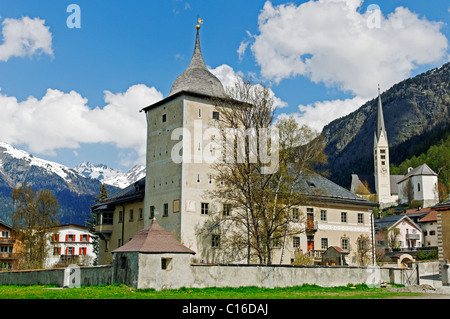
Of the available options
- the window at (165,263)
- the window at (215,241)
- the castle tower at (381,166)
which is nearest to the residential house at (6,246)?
the window at (215,241)

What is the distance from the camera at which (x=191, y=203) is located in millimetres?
47062

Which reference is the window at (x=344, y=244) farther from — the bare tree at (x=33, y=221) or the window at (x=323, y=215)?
the bare tree at (x=33, y=221)

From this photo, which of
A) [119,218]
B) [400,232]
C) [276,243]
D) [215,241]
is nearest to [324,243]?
[276,243]

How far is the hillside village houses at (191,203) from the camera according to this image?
47.2 metres

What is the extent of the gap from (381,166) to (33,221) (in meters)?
140

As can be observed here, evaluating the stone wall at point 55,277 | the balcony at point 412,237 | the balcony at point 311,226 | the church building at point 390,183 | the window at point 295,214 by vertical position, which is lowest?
the stone wall at point 55,277

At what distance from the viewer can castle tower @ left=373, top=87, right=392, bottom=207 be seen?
606 feet

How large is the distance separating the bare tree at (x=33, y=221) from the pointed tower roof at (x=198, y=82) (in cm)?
2904

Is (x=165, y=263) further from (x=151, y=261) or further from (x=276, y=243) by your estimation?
(x=276, y=243)

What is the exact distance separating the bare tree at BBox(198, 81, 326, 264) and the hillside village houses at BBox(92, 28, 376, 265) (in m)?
1.35

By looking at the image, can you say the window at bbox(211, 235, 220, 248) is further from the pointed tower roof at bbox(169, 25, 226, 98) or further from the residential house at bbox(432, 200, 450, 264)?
the residential house at bbox(432, 200, 450, 264)

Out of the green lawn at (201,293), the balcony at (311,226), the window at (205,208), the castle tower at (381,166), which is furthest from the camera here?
the castle tower at (381,166)

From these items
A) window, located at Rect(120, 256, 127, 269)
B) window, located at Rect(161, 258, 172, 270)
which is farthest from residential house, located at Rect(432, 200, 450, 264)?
window, located at Rect(120, 256, 127, 269)
